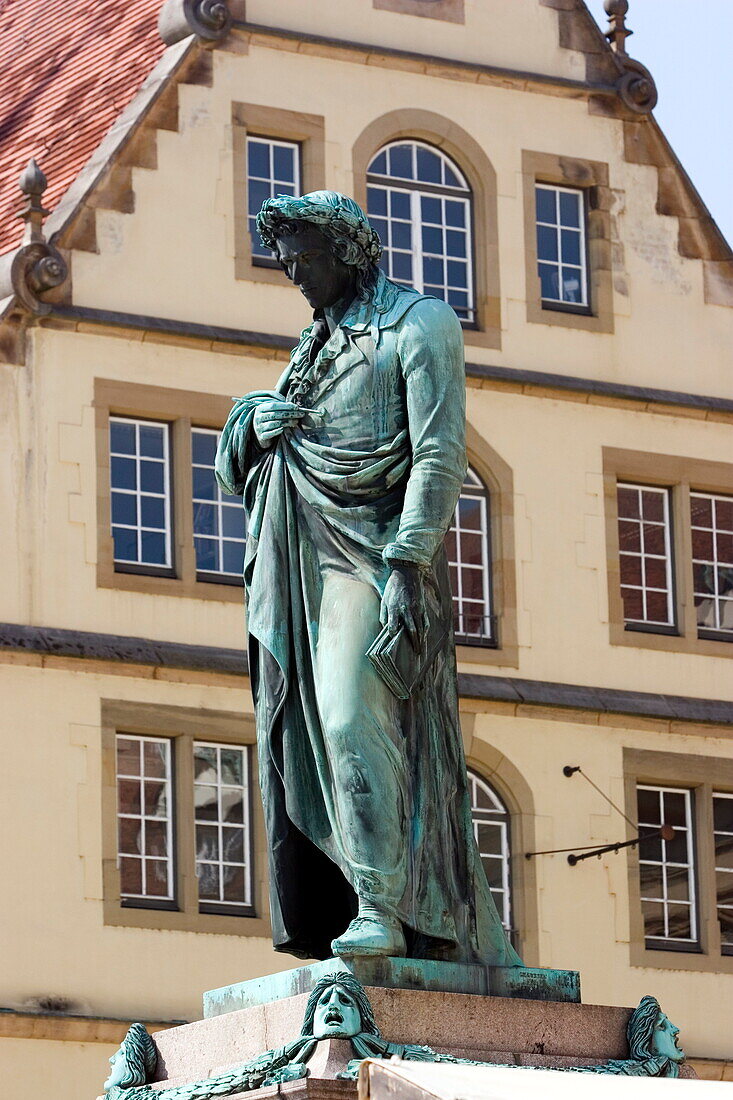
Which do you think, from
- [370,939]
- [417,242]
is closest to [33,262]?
[417,242]

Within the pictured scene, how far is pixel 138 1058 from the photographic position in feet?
26.9

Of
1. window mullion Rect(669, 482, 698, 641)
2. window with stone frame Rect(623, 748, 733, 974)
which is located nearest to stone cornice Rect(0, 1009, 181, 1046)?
window with stone frame Rect(623, 748, 733, 974)

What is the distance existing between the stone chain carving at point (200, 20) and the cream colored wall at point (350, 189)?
0.76 feet

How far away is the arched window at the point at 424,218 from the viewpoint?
2595 cm

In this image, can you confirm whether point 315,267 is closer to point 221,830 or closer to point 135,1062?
point 135,1062

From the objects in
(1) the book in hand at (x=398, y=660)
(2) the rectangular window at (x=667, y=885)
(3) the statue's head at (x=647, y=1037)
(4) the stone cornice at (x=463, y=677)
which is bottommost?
(3) the statue's head at (x=647, y=1037)

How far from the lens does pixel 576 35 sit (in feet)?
90.5

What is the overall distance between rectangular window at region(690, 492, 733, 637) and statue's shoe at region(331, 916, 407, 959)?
19.0 m

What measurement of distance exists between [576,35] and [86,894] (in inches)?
320

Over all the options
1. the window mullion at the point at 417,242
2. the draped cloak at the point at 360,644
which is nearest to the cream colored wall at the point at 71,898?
the window mullion at the point at 417,242

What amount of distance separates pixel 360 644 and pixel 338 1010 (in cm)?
100

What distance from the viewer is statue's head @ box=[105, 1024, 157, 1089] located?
8.16m

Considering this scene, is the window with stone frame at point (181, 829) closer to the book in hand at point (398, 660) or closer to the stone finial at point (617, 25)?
the stone finial at point (617, 25)

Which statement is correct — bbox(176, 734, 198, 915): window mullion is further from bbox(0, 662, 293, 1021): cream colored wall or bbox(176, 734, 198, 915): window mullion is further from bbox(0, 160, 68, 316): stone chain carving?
bbox(0, 160, 68, 316): stone chain carving
